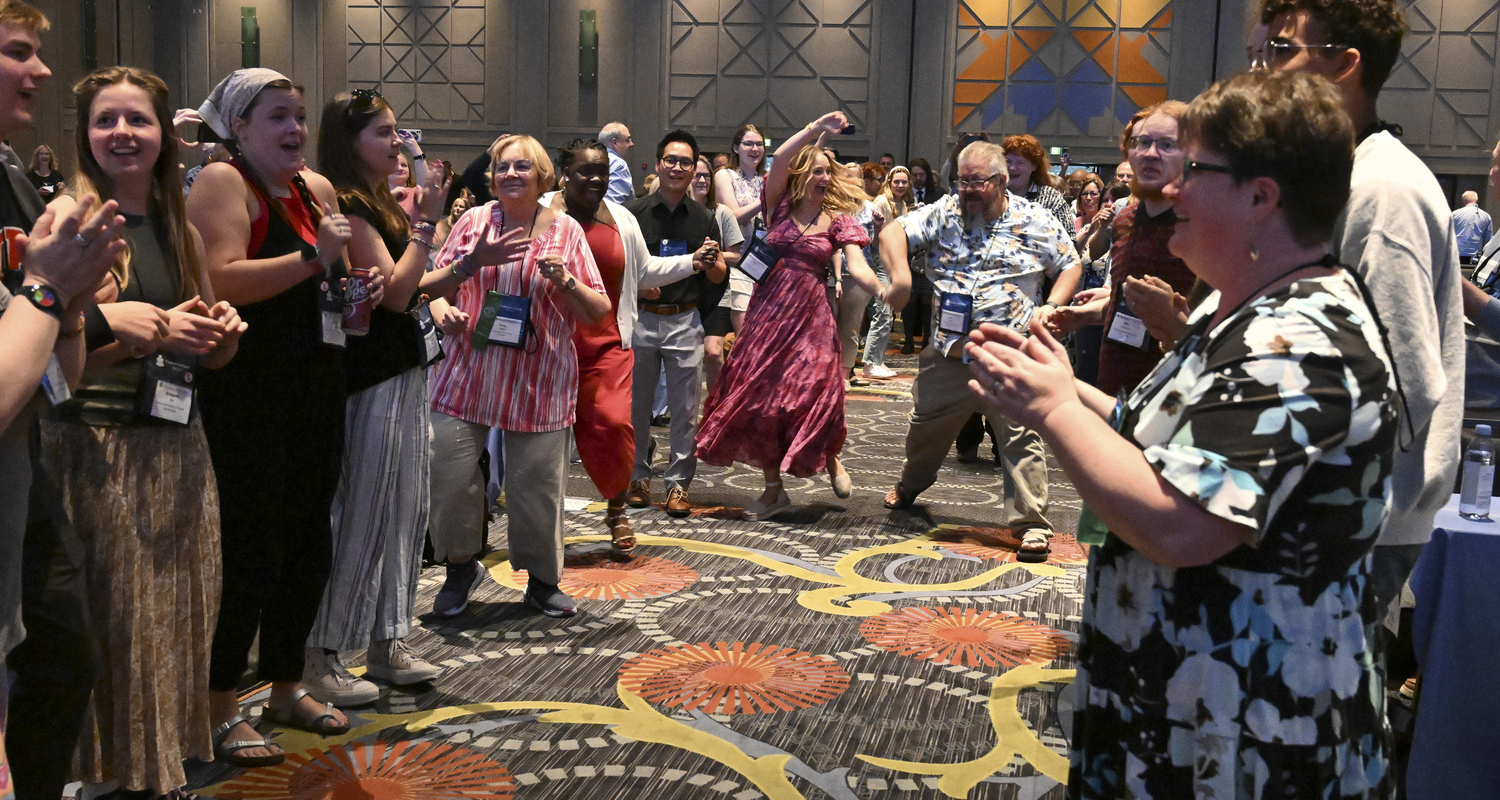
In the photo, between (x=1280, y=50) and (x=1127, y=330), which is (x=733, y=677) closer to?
(x=1127, y=330)

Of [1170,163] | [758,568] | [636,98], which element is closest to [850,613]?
[758,568]

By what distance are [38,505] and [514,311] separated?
Answer: 210cm

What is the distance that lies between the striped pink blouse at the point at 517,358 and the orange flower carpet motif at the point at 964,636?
4.12 ft

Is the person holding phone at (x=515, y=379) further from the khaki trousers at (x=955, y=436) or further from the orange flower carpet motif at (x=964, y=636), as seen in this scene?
the khaki trousers at (x=955, y=436)

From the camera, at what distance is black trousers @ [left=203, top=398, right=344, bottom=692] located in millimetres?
2693

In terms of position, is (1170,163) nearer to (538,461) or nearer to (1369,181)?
(1369,181)

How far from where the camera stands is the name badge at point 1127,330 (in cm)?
376

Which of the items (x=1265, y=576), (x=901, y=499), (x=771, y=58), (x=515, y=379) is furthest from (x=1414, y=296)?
(x=771, y=58)

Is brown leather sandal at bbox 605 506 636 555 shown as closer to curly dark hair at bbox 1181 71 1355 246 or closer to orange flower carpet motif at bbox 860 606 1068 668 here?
orange flower carpet motif at bbox 860 606 1068 668

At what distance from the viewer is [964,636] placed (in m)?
3.88

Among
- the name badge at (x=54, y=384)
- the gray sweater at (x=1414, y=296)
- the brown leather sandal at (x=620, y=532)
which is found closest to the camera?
the name badge at (x=54, y=384)

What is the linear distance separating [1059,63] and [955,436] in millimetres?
11986

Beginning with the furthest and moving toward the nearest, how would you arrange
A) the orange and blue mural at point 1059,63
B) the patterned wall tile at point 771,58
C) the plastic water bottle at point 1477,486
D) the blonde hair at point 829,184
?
the patterned wall tile at point 771,58
the orange and blue mural at point 1059,63
the blonde hair at point 829,184
the plastic water bottle at point 1477,486

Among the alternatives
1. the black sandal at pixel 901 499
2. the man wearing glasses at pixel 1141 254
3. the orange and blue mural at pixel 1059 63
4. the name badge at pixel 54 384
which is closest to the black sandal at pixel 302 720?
the name badge at pixel 54 384
